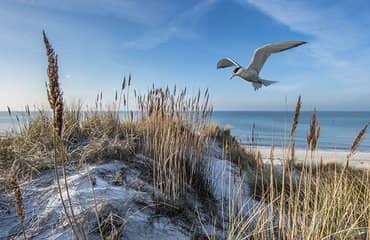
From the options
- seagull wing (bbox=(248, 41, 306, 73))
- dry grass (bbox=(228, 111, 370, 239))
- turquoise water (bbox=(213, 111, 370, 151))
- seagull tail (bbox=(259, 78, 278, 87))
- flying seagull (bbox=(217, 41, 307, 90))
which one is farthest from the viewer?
turquoise water (bbox=(213, 111, 370, 151))

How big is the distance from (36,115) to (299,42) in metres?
3.66

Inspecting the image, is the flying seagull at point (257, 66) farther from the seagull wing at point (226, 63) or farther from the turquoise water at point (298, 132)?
the turquoise water at point (298, 132)

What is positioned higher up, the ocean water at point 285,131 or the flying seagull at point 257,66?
the flying seagull at point 257,66

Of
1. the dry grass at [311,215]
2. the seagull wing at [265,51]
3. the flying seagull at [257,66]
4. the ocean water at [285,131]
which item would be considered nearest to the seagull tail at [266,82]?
the flying seagull at [257,66]

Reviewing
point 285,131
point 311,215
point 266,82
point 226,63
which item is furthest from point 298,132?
point 285,131

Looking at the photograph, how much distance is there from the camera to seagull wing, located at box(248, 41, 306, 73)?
2.51 meters

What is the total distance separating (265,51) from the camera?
2.76 meters

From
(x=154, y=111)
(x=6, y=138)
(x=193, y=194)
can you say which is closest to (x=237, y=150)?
(x=154, y=111)

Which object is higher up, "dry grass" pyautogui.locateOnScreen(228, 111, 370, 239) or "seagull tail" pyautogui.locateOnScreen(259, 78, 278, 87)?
"seagull tail" pyautogui.locateOnScreen(259, 78, 278, 87)

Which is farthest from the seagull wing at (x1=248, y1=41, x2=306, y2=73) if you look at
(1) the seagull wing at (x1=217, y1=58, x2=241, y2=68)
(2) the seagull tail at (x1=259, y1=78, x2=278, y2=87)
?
(1) the seagull wing at (x1=217, y1=58, x2=241, y2=68)

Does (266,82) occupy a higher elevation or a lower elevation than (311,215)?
higher

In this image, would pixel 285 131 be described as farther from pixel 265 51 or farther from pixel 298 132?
pixel 298 132

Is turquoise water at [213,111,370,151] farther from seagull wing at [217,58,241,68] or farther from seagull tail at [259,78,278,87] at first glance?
seagull wing at [217,58,241,68]

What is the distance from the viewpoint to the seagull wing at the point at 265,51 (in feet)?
8.25
